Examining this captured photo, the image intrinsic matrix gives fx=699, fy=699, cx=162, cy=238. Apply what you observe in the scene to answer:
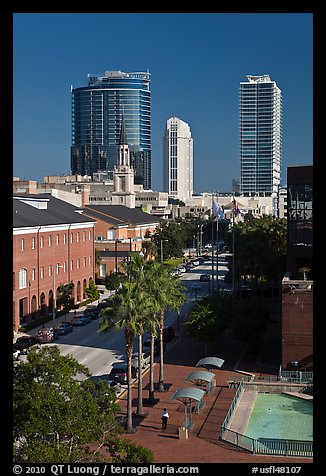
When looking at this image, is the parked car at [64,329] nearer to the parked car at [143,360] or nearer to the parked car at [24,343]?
the parked car at [24,343]

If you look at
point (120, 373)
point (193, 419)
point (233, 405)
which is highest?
point (120, 373)

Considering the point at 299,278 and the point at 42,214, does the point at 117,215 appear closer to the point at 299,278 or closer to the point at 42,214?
the point at 42,214

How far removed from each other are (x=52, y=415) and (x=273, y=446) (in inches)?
434

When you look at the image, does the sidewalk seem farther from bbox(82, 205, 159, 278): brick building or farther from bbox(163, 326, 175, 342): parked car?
bbox(82, 205, 159, 278): brick building

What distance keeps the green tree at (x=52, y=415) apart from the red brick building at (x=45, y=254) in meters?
33.0

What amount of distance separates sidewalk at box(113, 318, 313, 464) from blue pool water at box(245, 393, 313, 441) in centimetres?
134

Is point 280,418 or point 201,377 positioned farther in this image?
point 201,377

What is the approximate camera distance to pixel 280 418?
97.3 feet

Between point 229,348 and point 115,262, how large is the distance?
39.6 m

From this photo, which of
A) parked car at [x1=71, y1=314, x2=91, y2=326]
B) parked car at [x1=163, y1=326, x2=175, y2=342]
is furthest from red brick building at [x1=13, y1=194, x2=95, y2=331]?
parked car at [x1=163, y1=326, x2=175, y2=342]

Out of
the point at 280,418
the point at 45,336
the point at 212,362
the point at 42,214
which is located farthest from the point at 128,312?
the point at 42,214

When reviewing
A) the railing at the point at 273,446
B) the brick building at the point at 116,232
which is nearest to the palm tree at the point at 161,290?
the railing at the point at 273,446

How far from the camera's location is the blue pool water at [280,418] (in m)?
27.1
